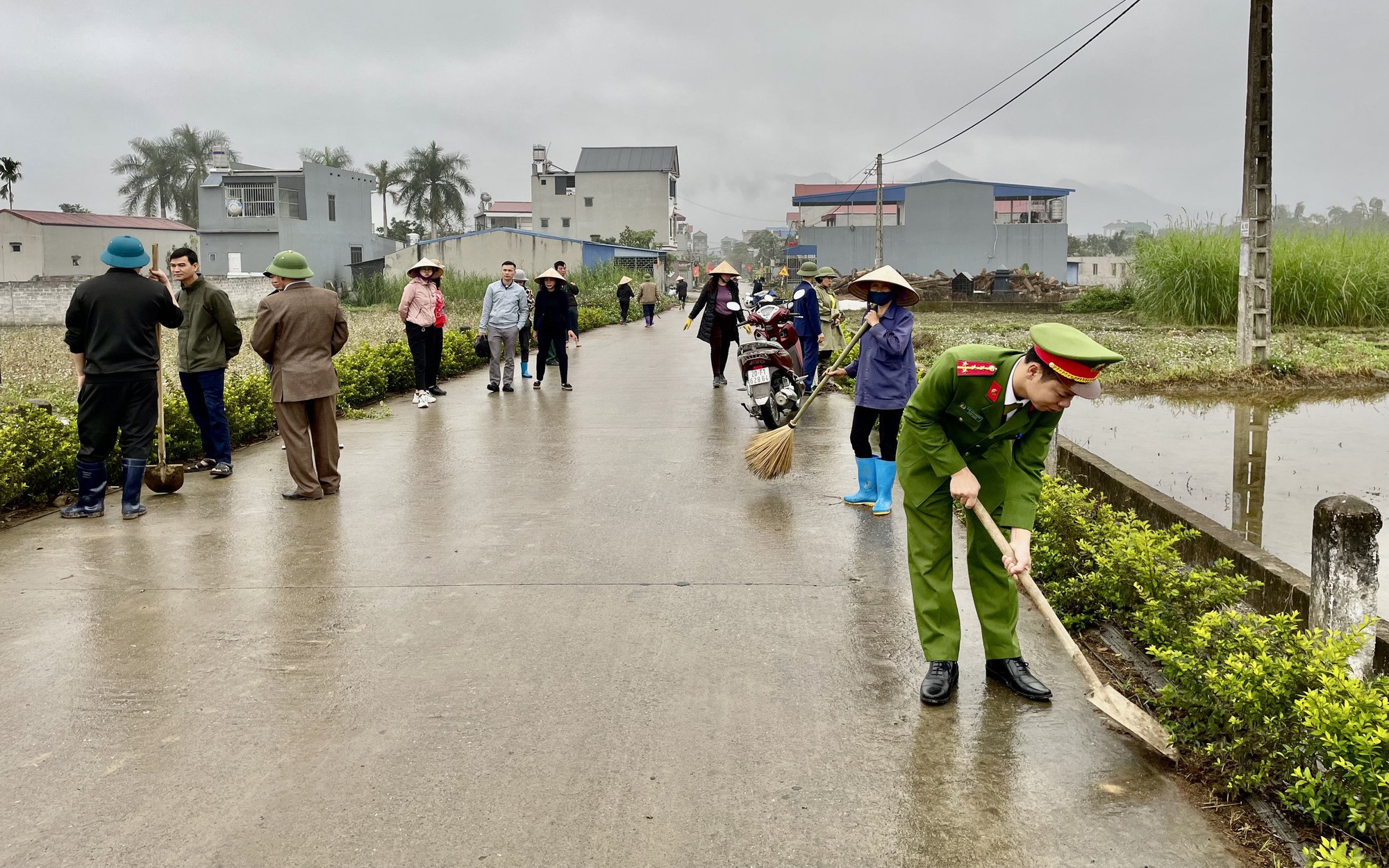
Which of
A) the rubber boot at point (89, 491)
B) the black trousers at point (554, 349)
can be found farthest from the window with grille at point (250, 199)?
the rubber boot at point (89, 491)

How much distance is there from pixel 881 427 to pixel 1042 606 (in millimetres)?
3253

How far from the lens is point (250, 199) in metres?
50.5

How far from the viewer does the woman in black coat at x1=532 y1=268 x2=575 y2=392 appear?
1388 cm

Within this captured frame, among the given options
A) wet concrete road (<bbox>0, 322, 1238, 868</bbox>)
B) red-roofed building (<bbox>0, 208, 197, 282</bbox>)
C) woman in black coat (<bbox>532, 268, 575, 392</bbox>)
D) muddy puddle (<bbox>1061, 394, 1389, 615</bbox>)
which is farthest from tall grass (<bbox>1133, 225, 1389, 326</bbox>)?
red-roofed building (<bbox>0, 208, 197, 282</bbox>)

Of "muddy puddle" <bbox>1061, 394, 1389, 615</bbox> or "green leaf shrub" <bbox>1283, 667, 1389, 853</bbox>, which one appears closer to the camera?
"green leaf shrub" <bbox>1283, 667, 1389, 853</bbox>

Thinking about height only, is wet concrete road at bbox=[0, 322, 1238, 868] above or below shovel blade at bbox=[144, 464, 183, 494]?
below

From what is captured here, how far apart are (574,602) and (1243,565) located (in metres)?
3.08

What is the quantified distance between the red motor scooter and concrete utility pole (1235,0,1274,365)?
6.45 metres

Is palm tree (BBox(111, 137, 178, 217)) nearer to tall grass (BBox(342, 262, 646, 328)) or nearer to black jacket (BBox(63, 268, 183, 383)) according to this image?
tall grass (BBox(342, 262, 646, 328))

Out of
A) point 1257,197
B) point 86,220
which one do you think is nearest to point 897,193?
point 86,220

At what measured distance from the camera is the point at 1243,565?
4.98m

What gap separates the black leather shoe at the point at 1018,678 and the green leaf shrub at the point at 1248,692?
1.35ft

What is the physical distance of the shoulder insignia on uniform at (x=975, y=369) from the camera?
152 inches

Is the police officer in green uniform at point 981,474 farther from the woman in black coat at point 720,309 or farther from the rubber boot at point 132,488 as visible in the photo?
the woman in black coat at point 720,309
